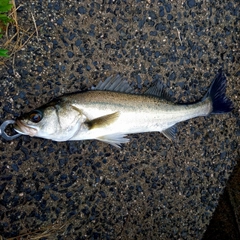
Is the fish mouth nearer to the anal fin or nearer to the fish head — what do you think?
the fish head

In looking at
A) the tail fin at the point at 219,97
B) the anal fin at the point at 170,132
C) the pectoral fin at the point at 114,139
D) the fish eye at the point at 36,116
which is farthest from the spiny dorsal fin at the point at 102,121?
the tail fin at the point at 219,97

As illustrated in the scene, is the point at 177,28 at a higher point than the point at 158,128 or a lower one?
higher

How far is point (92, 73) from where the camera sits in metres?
2.88

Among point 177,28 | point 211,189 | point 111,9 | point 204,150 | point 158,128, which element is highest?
point 111,9

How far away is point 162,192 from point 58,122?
1394 millimetres

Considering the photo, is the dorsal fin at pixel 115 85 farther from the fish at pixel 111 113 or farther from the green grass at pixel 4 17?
the green grass at pixel 4 17

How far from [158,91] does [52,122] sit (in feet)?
3.46

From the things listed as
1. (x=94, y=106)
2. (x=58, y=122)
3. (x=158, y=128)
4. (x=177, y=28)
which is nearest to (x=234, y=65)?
(x=177, y=28)

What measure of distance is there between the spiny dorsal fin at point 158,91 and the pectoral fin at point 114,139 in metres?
0.47

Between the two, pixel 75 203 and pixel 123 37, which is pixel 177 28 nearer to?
pixel 123 37

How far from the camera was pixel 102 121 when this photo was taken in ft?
8.57

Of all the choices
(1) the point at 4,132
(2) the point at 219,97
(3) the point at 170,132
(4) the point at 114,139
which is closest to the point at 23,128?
(1) the point at 4,132

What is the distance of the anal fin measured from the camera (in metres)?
3.01

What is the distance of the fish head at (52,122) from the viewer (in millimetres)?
2465
